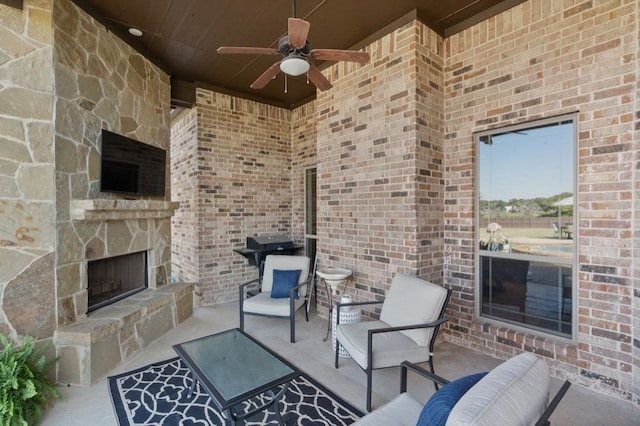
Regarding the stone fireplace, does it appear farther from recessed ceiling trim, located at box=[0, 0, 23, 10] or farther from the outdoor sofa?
the outdoor sofa

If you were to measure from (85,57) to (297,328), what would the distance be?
361 cm

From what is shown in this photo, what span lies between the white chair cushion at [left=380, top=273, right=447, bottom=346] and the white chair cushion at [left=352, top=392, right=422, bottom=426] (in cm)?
85

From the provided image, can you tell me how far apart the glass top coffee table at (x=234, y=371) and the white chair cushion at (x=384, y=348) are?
0.54m

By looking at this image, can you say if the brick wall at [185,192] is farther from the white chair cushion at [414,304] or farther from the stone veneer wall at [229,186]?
the white chair cushion at [414,304]

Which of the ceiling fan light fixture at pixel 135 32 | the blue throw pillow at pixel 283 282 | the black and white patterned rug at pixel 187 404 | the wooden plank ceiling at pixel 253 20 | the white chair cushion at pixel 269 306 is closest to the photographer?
the black and white patterned rug at pixel 187 404

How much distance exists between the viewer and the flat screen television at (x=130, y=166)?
3.18 metres

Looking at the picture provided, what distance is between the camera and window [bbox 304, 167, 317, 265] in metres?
5.41

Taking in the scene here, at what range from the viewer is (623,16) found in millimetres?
2334

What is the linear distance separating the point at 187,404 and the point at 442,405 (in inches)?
78.9

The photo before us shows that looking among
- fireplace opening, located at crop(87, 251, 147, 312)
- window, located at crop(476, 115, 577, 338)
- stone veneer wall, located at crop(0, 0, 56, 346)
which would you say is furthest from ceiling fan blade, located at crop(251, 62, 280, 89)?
fireplace opening, located at crop(87, 251, 147, 312)

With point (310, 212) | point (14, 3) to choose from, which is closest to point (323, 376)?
point (310, 212)

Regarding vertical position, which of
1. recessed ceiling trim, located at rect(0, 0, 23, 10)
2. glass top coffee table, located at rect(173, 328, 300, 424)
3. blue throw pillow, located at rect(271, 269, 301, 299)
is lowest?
glass top coffee table, located at rect(173, 328, 300, 424)

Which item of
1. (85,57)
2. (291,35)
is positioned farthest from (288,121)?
(291,35)

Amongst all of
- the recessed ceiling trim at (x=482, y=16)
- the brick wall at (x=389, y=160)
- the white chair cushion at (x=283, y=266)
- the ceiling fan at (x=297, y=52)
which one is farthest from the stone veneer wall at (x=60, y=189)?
the recessed ceiling trim at (x=482, y=16)
